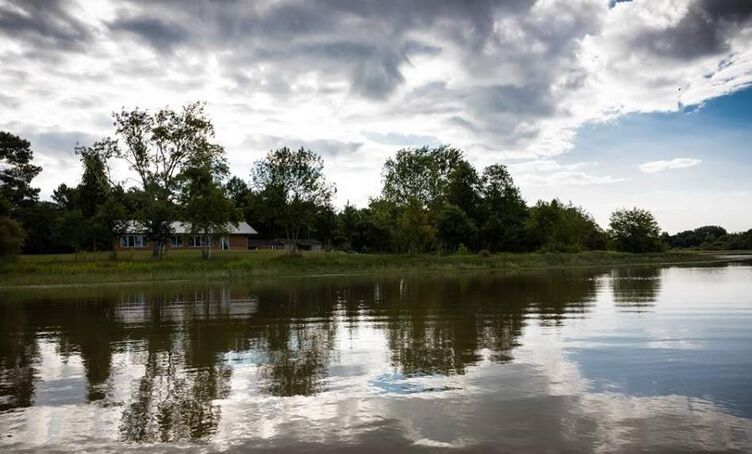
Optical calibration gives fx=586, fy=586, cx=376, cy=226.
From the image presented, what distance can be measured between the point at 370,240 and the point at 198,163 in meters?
50.4

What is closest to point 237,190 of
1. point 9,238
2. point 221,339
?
point 9,238

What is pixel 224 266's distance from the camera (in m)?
63.8

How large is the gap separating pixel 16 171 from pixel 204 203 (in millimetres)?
33081

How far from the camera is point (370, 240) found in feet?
391

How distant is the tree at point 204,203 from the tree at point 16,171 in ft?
85.7

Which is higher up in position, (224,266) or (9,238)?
(9,238)

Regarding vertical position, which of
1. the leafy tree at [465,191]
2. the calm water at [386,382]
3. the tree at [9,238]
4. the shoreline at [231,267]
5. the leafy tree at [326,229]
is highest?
the leafy tree at [465,191]

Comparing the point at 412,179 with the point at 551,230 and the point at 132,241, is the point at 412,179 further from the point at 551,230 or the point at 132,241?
the point at 132,241

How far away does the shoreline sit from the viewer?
5412cm

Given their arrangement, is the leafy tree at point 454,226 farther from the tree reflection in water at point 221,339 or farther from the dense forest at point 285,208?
the tree reflection in water at point 221,339

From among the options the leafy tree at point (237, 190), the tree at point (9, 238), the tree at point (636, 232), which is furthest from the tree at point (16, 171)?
the tree at point (636, 232)

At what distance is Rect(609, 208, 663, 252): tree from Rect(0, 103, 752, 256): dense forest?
0.21m

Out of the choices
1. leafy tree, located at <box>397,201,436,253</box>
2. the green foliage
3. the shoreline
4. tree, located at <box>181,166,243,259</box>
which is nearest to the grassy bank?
the shoreline

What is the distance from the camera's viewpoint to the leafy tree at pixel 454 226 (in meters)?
104
